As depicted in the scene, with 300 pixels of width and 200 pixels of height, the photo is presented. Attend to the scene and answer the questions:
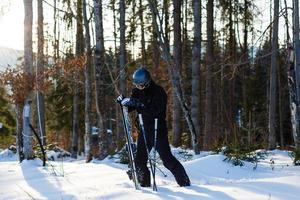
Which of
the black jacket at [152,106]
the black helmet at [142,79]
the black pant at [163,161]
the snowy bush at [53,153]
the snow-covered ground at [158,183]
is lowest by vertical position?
the snowy bush at [53,153]

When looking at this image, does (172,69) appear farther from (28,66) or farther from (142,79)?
(142,79)

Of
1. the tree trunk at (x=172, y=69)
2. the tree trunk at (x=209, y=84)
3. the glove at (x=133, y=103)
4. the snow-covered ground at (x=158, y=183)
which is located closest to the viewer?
the snow-covered ground at (x=158, y=183)

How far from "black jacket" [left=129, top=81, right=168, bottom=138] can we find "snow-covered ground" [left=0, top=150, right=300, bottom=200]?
861 millimetres

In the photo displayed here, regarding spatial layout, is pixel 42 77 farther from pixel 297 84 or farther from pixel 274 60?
pixel 274 60

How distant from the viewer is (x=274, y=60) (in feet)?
63.3

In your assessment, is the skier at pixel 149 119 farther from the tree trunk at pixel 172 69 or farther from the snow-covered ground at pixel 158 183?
the tree trunk at pixel 172 69

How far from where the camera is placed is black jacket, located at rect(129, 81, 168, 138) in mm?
6977

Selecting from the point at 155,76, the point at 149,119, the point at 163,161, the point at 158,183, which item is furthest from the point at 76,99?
the point at 163,161

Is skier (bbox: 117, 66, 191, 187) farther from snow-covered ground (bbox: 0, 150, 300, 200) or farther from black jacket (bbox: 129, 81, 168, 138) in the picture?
snow-covered ground (bbox: 0, 150, 300, 200)

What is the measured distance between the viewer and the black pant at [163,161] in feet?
22.9

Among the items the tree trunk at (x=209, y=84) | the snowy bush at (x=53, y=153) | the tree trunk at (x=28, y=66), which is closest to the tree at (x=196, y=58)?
the tree trunk at (x=209, y=84)

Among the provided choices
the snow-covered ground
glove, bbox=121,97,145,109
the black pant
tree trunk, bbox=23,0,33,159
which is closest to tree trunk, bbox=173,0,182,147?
the snow-covered ground

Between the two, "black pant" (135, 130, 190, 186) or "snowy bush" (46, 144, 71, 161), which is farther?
"snowy bush" (46, 144, 71, 161)

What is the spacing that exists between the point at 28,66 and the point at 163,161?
5.82 metres
